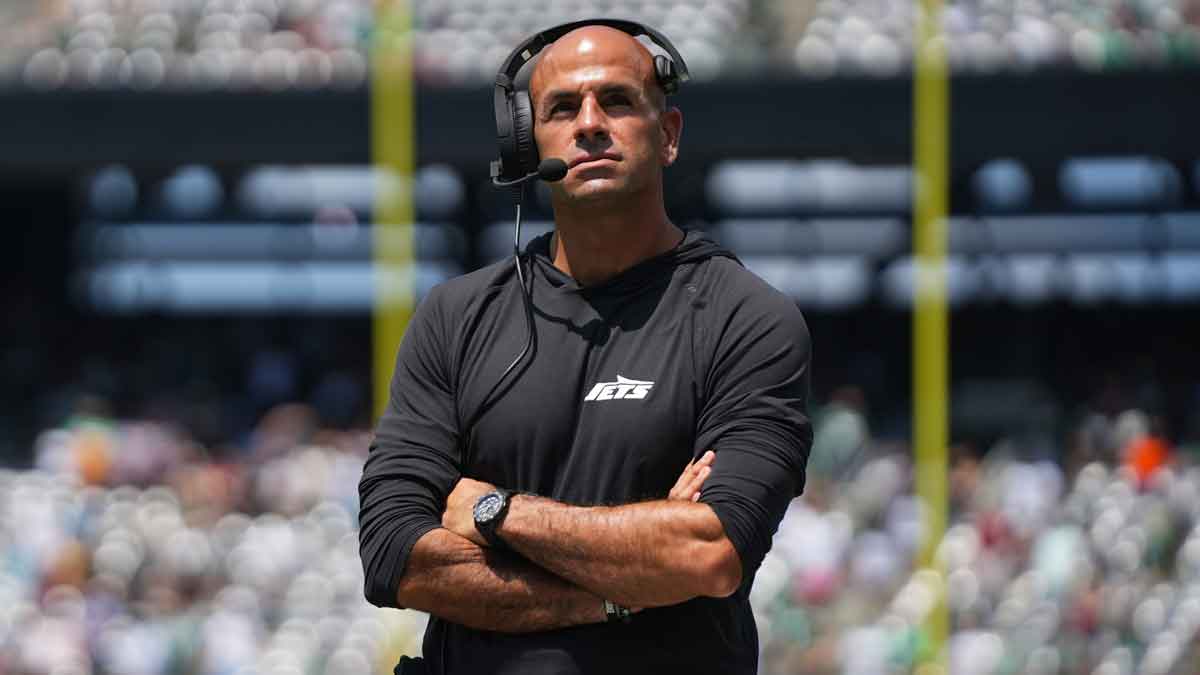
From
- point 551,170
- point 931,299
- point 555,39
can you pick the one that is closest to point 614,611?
point 551,170

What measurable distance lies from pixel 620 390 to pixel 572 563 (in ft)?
0.79

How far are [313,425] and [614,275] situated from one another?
10879 millimetres

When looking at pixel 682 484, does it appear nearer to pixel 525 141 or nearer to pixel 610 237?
pixel 610 237

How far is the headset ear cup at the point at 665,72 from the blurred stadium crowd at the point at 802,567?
660 cm

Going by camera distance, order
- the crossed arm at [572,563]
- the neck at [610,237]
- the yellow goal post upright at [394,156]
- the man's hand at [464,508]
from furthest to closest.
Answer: the yellow goal post upright at [394,156]
the neck at [610,237]
the man's hand at [464,508]
the crossed arm at [572,563]

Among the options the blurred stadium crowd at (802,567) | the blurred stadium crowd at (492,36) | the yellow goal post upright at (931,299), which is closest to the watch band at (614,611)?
the blurred stadium crowd at (802,567)

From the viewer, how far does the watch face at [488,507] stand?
2.55 m

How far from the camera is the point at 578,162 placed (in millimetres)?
2688

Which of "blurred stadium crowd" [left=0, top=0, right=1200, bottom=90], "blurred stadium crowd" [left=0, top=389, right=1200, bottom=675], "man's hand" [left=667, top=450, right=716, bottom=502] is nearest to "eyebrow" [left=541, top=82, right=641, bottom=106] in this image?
"man's hand" [left=667, top=450, right=716, bottom=502]

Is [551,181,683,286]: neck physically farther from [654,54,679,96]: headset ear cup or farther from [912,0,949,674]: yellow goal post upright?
[912,0,949,674]: yellow goal post upright

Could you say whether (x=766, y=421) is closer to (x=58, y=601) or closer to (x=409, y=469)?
(x=409, y=469)

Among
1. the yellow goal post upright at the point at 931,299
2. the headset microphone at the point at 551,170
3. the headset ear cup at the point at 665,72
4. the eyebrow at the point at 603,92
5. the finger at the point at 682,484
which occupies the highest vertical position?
the yellow goal post upright at the point at 931,299

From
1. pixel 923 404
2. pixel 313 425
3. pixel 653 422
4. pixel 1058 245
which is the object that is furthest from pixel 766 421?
pixel 1058 245

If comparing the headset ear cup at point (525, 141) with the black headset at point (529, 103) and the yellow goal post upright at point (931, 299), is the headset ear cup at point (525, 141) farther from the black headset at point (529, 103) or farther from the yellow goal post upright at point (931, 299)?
the yellow goal post upright at point (931, 299)
